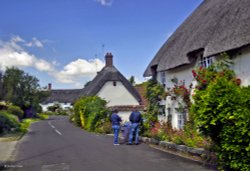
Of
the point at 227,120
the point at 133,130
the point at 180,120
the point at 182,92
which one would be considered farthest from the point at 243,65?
the point at 133,130

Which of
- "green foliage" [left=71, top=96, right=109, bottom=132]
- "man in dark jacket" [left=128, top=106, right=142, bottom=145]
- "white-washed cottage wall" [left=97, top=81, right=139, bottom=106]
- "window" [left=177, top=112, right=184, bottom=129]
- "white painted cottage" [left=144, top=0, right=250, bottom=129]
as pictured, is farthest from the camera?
"white-washed cottage wall" [left=97, top=81, right=139, bottom=106]

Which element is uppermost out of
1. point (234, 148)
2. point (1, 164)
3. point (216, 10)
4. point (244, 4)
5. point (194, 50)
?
point (216, 10)

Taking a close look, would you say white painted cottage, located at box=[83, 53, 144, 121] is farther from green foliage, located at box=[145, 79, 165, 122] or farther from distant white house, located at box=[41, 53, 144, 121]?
green foliage, located at box=[145, 79, 165, 122]

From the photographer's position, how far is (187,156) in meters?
10.8

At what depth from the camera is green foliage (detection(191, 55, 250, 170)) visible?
7.57m

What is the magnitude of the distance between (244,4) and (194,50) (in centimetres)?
281

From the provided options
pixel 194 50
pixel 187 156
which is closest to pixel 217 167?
pixel 187 156

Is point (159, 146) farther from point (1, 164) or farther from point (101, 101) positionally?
point (101, 101)

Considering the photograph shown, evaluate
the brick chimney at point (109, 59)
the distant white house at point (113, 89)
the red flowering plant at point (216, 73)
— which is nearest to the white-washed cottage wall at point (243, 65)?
the red flowering plant at point (216, 73)

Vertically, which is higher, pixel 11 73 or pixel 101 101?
pixel 11 73

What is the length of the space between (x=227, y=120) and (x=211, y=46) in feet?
14.9

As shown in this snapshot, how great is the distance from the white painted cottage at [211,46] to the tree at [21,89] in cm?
3591

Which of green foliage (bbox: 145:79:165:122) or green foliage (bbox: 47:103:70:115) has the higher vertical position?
green foliage (bbox: 47:103:70:115)

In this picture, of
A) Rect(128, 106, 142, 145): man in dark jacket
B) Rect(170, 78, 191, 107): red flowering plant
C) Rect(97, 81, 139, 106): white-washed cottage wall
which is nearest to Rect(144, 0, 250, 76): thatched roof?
Rect(170, 78, 191, 107): red flowering plant
